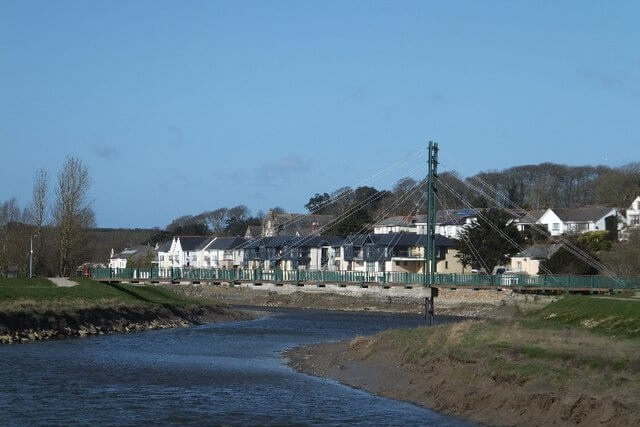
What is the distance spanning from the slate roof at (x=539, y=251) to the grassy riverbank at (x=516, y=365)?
5158cm

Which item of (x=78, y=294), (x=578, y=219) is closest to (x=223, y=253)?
(x=578, y=219)

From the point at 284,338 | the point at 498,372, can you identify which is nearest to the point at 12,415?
the point at 498,372

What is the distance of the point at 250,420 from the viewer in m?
28.0

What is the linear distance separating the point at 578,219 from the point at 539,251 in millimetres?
24435

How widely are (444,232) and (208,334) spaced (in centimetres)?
8394

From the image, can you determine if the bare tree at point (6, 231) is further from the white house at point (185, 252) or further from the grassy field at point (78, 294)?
the white house at point (185, 252)

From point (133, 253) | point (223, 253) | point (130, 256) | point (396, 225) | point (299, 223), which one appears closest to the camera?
point (396, 225)

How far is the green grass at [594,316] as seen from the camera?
3844 cm

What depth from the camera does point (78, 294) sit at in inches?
2603

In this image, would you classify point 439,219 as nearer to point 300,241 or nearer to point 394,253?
point 300,241

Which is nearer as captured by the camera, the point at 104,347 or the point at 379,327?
the point at 104,347

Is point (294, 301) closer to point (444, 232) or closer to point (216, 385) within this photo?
point (444, 232)

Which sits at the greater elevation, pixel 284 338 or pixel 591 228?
pixel 591 228

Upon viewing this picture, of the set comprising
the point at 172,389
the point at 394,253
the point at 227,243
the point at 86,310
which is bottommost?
the point at 172,389
